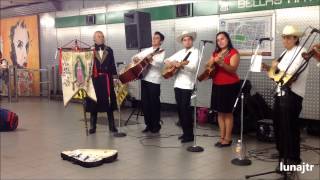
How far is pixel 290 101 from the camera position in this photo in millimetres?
3889

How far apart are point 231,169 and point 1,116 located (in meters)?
4.05

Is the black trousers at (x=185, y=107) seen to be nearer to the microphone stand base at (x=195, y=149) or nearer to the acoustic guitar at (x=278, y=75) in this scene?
A: the microphone stand base at (x=195, y=149)

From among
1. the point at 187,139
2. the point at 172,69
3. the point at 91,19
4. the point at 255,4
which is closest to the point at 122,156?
the point at 187,139

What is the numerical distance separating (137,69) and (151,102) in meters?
0.60

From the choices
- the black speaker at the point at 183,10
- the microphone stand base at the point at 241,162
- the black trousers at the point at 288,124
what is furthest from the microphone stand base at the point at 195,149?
the black speaker at the point at 183,10

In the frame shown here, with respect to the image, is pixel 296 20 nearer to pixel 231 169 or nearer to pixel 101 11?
pixel 231 169

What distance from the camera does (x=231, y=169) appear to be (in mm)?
4305

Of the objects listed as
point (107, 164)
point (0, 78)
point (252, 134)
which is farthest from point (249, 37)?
point (0, 78)

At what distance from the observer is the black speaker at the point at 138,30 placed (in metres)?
6.68

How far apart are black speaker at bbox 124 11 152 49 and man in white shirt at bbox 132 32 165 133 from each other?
18.8 inches

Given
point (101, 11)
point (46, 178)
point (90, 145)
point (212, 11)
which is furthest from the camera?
point (101, 11)

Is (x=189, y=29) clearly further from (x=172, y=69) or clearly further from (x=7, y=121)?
(x=7, y=121)

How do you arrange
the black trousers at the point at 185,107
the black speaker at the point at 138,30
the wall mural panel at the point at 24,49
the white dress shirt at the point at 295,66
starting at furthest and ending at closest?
the wall mural panel at the point at 24,49, the black speaker at the point at 138,30, the black trousers at the point at 185,107, the white dress shirt at the point at 295,66

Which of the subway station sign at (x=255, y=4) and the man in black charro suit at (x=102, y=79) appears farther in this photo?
the subway station sign at (x=255, y=4)
